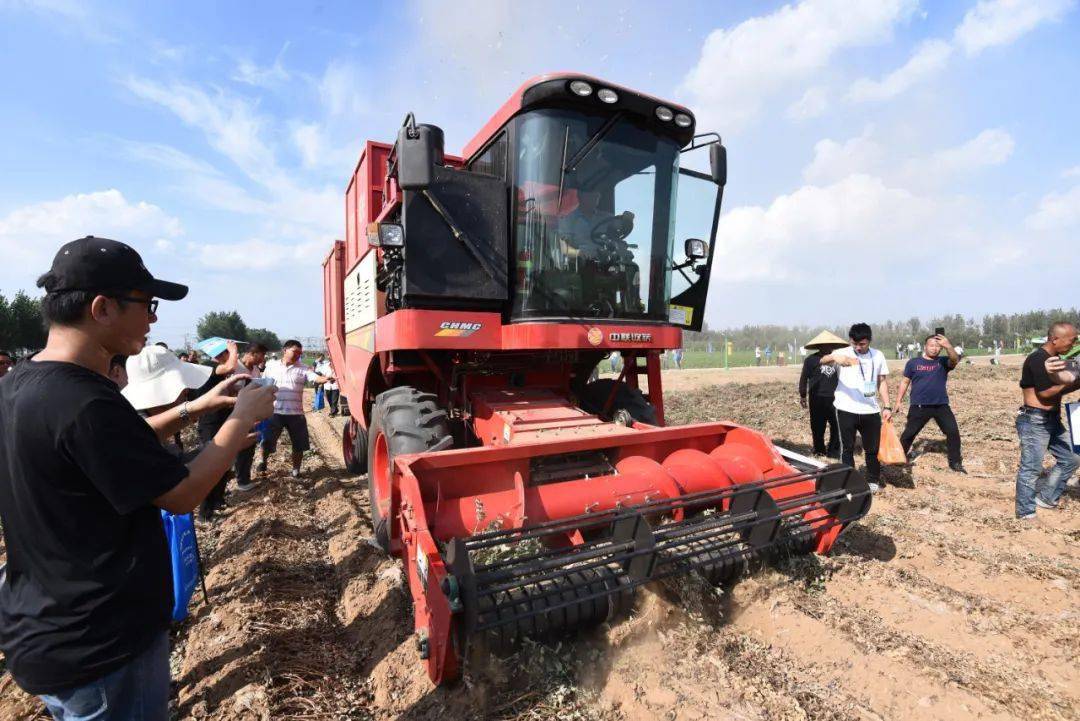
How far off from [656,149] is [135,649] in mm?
3934

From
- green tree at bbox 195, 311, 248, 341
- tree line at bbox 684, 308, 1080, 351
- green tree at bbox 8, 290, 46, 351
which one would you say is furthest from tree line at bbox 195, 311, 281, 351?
tree line at bbox 684, 308, 1080, 351

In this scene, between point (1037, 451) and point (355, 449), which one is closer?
point (1037, 451)

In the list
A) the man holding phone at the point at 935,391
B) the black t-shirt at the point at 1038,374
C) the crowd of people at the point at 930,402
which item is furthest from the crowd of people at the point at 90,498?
the man holding phone at the point at 935,391

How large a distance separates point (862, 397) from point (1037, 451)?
1.35 m

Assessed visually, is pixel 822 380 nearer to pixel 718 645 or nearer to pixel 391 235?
pixel 718 645

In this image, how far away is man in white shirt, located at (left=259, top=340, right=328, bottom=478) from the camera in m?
6.59

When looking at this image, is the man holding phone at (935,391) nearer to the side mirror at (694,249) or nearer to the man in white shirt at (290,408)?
the side mirror at (694,249)

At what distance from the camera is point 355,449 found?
658 centimetres

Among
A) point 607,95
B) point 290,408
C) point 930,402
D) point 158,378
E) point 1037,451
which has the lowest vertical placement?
point 1037,451

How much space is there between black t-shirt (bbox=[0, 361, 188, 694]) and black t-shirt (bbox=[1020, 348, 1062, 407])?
19.2ft

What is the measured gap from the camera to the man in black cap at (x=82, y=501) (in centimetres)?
126

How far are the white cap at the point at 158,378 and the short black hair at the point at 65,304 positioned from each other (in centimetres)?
169

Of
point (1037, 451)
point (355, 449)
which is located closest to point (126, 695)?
point (355, 449)

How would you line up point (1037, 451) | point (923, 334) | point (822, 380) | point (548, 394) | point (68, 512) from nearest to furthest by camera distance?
point (68, 512) < point (548, 394) < point (1037, 451) < point (822, 380) < point (923, 334)
